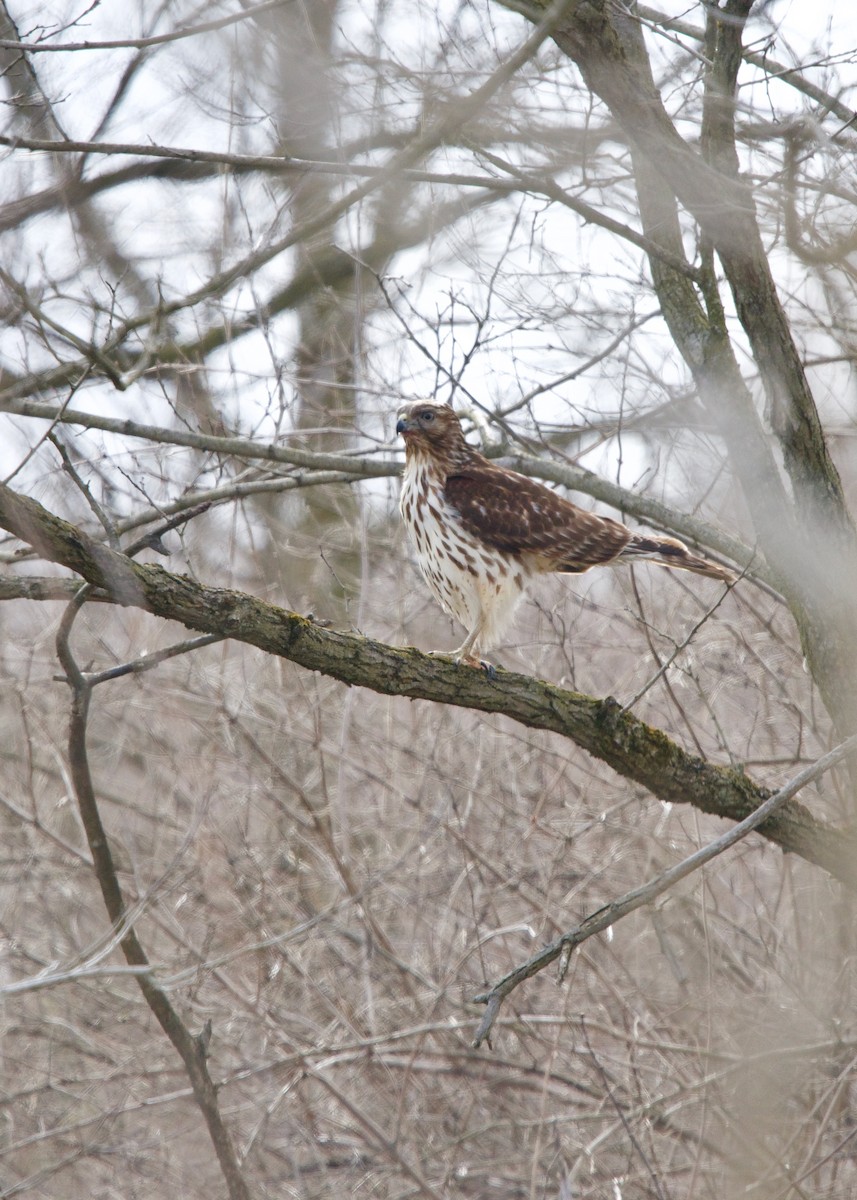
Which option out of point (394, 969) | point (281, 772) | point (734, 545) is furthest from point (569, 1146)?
point (734, 545)

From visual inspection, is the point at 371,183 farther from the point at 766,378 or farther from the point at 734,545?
the point at 734,545

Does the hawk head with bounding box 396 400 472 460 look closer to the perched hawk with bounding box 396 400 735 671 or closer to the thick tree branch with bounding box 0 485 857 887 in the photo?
the perched hawk with bounding box 396 400 735 671

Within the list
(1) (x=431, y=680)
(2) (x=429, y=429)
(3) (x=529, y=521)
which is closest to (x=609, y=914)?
(1) (x=431, y=680)

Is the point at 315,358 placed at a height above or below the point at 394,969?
above

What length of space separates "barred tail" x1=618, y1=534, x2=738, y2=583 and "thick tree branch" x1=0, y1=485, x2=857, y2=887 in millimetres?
1007

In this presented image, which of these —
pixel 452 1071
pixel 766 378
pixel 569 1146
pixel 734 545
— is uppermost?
pixel 766 378

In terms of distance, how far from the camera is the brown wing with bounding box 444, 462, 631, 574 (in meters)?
4.90

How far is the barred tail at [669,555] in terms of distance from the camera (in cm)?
488

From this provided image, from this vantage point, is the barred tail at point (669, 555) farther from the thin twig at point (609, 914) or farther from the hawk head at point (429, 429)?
the thin twig at point (609, 914)

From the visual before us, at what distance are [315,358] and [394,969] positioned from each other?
3592mm

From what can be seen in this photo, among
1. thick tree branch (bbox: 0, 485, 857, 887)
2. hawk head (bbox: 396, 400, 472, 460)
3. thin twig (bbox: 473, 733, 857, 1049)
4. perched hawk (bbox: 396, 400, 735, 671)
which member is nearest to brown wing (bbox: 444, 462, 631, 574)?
perched hawk (bbox: 396, 400, 735, 671)

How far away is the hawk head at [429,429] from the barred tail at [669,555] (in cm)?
84

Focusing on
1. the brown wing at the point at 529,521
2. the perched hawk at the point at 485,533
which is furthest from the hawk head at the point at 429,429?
the brown wing at the point at 529,521

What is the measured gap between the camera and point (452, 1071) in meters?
5.71
